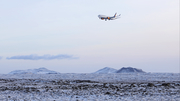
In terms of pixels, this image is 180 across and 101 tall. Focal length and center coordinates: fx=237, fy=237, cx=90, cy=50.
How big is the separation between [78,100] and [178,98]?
249 inches

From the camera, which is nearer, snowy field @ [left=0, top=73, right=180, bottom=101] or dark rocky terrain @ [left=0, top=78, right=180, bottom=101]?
snowy field @ [left=0, top=73, right=180, bottom=101]

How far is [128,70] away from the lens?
100 meters

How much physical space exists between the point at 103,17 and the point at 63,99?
49566 millimetres

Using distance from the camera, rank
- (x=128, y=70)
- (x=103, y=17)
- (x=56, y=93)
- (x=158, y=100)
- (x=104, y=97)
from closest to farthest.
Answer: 1. (x=158, y=100)
2. (x=104, y=97)
3. (x=56, y=93)
4. (x=103, y=17)
5. (x=128, y=70)

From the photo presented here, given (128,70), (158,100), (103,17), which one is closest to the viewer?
(158,100)

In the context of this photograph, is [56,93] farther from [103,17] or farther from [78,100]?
[103,17]

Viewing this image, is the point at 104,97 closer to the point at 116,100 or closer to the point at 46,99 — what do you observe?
the point at 116,100

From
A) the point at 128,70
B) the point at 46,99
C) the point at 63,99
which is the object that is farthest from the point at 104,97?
the point at 128,70

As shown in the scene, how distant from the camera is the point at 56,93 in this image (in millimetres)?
17594

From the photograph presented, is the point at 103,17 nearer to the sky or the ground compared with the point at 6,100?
nearer to the sky

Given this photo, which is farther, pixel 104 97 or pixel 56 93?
pixel 56 93

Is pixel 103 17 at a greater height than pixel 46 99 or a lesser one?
greater

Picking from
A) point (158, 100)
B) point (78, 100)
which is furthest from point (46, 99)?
point (158, 100)

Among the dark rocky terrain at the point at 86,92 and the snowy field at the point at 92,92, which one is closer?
the snowy field at the point at 92,92
